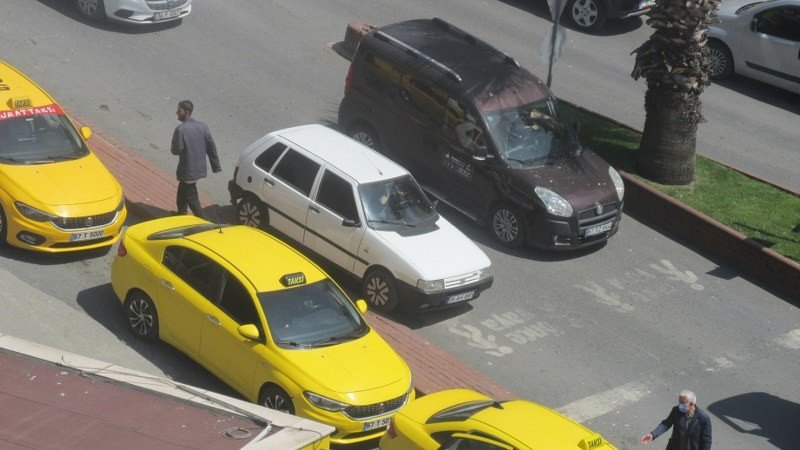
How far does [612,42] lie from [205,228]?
1307 cm

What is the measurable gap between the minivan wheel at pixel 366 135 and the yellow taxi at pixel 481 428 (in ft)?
25.2

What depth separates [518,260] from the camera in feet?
55.5

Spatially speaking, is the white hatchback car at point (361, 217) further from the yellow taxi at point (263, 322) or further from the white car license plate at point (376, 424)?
the white car license plate at point (376, 424)

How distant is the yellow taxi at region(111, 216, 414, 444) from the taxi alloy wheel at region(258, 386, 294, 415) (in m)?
0.01

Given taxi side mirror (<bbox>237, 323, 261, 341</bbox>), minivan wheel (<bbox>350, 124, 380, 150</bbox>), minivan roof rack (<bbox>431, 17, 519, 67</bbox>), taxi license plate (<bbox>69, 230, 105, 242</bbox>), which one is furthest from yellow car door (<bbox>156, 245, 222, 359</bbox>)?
minivan roof rack (<bbox>431, 17, 519, 67</bbox>)

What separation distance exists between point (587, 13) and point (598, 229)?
8957mm

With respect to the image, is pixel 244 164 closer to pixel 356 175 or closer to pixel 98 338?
pixel 356 175

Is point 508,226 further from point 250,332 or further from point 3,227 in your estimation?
point 3,227

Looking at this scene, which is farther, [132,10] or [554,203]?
[132,10]

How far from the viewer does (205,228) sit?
1392 centimetres

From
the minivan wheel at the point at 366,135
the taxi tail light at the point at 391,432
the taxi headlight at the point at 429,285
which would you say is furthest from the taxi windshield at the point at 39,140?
the taxi tail light at the point at 391,432

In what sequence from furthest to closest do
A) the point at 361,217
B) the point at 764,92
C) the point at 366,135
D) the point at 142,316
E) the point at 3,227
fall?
the point at 764,92
the point at 366,135
the point at 361,217
the point at 3,227
the point at 142,316

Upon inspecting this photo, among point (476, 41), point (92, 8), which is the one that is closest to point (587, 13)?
point (476, 41)

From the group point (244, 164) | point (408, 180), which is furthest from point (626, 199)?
point (244, 164)
